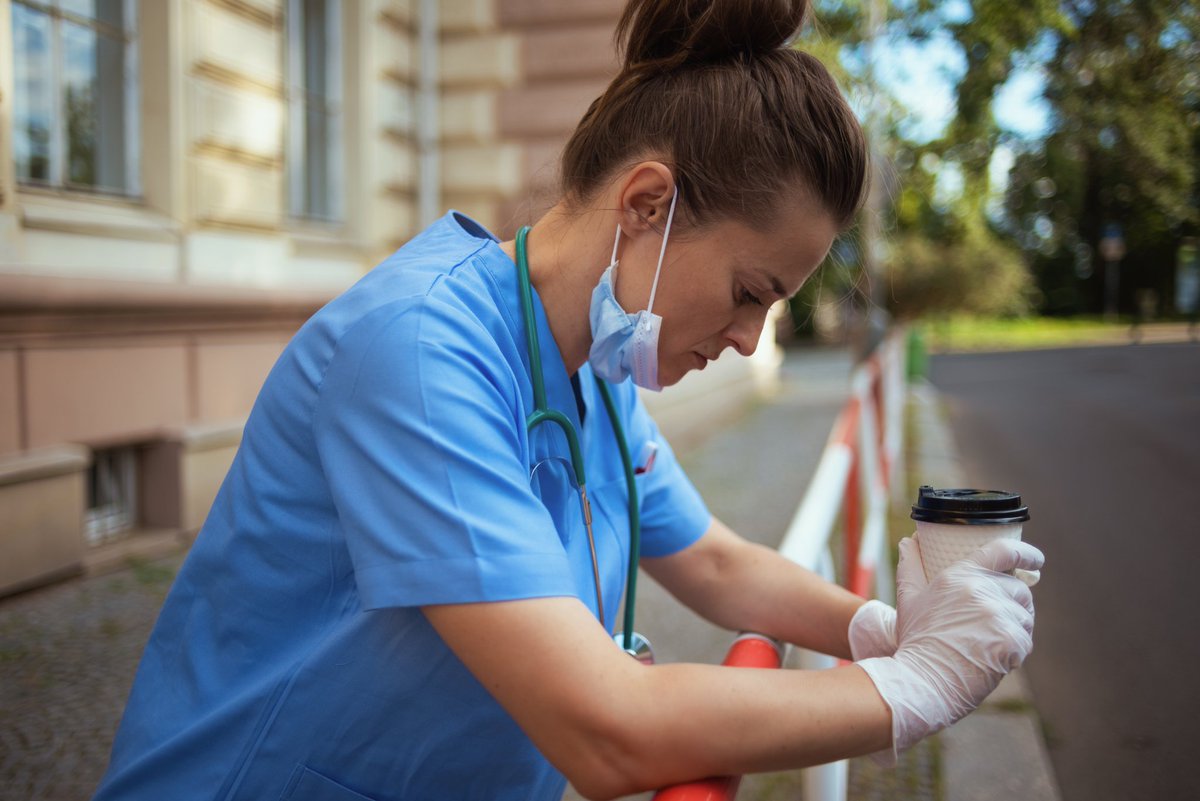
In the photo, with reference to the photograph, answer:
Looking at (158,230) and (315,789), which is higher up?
(158,230)

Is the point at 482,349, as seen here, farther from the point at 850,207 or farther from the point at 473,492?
the point at 850,207

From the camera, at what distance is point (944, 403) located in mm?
13117

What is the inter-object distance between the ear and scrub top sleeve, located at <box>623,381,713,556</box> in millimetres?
402

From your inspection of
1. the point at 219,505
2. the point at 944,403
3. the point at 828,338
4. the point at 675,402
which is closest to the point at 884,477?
the point at 675,402

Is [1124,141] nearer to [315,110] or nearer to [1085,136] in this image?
[1085,136]

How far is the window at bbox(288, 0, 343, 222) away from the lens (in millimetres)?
5938

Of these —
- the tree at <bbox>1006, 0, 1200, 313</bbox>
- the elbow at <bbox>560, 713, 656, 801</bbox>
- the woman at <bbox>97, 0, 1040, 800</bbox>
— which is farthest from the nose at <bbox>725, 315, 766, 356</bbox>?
the tree at <bbox>1006, 0, 1200, 313</bbox>

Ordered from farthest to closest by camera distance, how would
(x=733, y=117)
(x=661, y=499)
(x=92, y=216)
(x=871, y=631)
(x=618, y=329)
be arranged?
(x=92, y=216) → (x=661, y=499) → (x=871, y=631) → (x=618, y=329) → (x=733, y=117)

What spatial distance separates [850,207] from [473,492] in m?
0.71

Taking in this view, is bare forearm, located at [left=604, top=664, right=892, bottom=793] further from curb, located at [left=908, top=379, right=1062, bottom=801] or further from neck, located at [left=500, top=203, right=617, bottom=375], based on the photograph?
curb, located at [left=908, top=379, right=1062, bottom=801]

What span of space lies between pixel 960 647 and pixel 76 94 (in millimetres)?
4554

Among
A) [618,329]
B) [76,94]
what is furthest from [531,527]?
[76,94]

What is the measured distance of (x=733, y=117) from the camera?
4.22ft

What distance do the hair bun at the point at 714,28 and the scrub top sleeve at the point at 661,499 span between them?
0.56 meters
